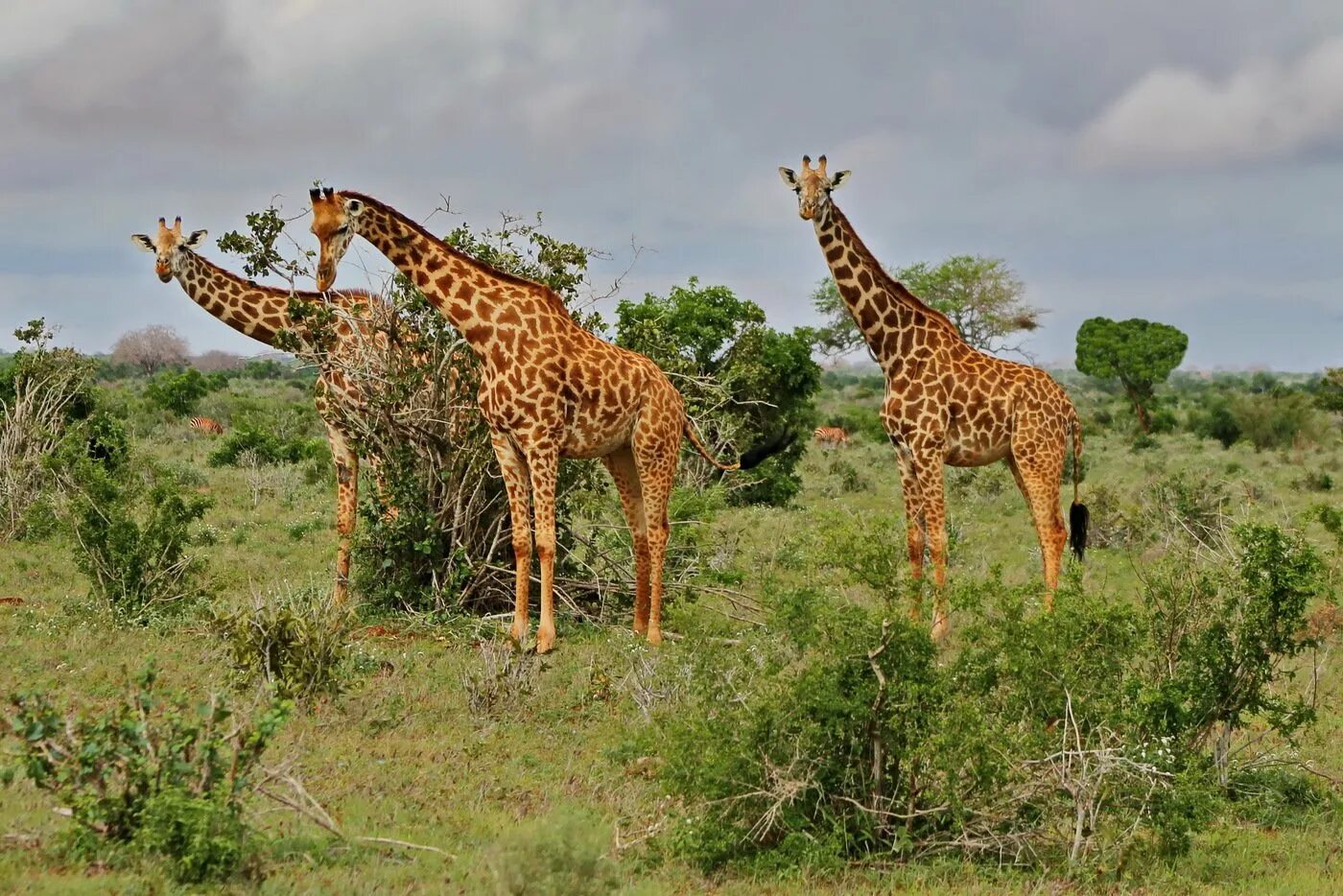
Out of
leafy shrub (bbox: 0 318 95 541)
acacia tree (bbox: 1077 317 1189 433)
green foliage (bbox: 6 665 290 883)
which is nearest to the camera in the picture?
green foliage (bbox: 6 665 290 883)

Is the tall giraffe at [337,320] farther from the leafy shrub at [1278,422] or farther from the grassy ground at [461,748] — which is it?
the leafy shrub at [1278,422]

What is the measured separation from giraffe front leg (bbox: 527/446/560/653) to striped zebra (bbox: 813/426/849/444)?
80.3 ft

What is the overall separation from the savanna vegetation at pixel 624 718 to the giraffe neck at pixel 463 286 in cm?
84

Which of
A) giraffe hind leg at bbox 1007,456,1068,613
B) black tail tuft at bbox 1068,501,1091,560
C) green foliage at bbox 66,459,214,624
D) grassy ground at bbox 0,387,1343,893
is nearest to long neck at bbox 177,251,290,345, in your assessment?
green foliage at bbox 66,459,214,624

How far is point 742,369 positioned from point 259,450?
39.0 ft

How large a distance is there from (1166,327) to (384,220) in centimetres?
4222

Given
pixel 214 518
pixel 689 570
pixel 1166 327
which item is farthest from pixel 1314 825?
pixel 1166 327

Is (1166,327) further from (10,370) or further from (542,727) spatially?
(542,727)

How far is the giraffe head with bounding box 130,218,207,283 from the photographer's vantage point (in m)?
12.7

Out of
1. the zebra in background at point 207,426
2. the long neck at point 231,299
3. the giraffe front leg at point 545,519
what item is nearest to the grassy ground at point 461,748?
the giraffe front leg at point 545,519

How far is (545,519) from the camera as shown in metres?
10.9

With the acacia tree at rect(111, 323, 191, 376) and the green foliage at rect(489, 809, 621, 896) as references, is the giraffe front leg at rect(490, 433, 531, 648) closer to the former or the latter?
the green foliage at rect(489, 809, 621, 896)

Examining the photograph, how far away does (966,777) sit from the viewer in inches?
265

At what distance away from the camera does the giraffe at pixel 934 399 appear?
464 inches
